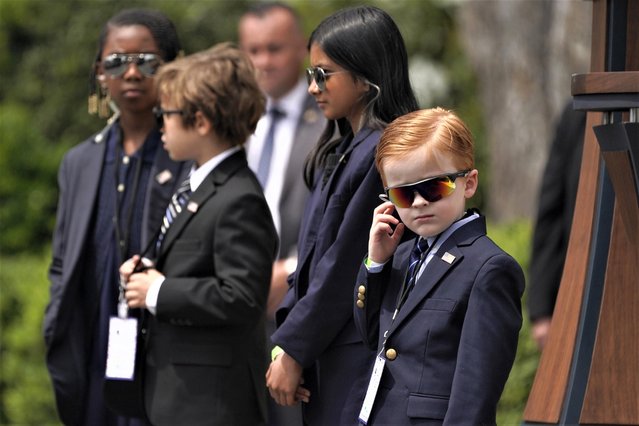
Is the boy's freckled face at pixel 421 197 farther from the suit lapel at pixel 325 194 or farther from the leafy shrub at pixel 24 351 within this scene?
the leafy shrub at pixel 24 351

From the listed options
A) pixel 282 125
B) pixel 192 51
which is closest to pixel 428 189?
pixel 282 125

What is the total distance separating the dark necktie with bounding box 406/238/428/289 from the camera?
3611 millimetres

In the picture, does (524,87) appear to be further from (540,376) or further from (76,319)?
(540,376)

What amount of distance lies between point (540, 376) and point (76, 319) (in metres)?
2.06

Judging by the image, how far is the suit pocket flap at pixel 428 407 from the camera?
3.42m

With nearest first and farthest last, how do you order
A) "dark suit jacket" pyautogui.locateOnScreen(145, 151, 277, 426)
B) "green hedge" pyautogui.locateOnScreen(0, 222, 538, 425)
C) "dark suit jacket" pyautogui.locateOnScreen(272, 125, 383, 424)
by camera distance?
"dark suit jacket" pyautogui.locateOnScreen(272, 125, 383, 424) < "dark suit jacket" pyautogui.locateOnScreen(145, 151, 277, 426) < "green hedge" pyautogui.locateOnScreen(0, 222, 538, 425)

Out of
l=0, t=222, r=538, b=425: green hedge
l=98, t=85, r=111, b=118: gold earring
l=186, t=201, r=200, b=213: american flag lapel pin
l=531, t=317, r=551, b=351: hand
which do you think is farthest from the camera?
l=0, t=222, r=538, b=425: green hedge

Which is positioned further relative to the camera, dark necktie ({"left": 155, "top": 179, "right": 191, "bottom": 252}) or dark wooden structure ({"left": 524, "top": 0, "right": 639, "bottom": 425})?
dark necktie ({"left": 155, "top": 179, "right": 191, "bottom": 252})

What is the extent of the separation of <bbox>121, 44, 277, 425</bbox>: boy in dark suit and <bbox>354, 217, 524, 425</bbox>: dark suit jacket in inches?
40.0

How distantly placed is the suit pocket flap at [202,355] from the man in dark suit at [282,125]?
819 millimetres

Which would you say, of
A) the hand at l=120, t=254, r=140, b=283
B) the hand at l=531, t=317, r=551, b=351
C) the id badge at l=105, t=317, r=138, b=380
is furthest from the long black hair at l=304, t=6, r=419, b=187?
the hand at l=531, t=317, r=551, b=351

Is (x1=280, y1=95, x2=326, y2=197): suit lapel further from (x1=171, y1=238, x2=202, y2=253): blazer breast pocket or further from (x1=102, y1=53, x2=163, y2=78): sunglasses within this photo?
(x1=171, y1=238, x2=202, y2=253): blazer breast pocket

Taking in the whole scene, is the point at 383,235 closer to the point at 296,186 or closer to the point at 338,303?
the point at 338,303

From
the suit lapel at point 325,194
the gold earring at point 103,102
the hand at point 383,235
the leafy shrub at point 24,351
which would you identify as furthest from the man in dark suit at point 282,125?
the leafy shrub at point 24,351
